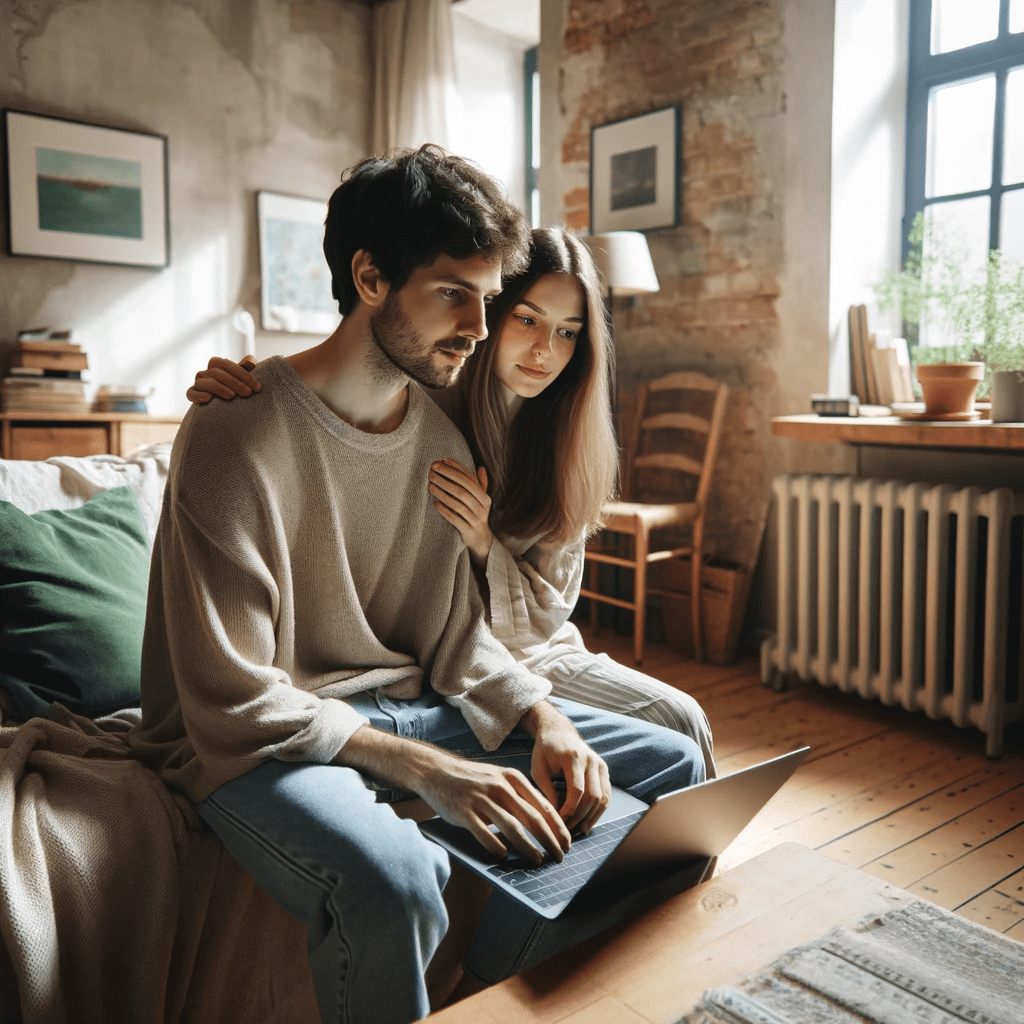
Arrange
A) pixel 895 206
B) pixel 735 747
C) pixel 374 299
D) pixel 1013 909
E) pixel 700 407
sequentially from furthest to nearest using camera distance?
1. pixel 700 407
2. pixel 895 206
3. pixel 735 747
4. pixel 1013 909
5. pixel 374 299

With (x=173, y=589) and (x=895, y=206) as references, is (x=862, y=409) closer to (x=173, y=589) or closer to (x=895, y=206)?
(x=895, y=206)

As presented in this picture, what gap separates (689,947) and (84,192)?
13.9 feet

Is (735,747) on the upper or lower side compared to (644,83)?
lower

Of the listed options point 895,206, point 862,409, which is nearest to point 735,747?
point 862,409

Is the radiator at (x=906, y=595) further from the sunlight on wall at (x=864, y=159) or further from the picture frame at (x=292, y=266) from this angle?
the picture frame at (x=292, y=266)

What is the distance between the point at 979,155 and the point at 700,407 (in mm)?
1203

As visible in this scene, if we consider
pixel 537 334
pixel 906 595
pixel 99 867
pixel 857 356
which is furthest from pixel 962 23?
pixel 99 867

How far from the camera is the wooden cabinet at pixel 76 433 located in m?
3.65

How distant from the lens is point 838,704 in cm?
283

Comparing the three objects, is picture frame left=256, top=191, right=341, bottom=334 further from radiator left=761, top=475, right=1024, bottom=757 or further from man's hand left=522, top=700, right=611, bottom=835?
man's hand left=522, top=700, right=611, bottom=835

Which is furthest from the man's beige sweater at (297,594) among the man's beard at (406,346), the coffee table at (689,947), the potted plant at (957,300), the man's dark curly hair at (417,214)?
the potted plant at (957,300)

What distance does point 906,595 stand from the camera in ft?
8.32

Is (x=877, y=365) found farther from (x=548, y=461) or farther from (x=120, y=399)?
(x=120, y=399)

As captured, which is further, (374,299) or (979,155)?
(979,155)
